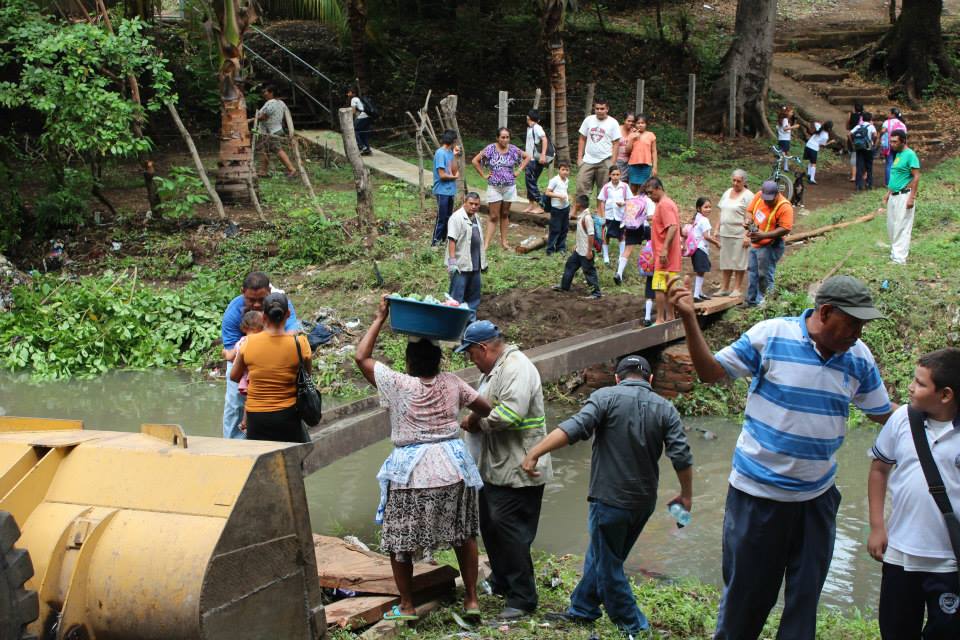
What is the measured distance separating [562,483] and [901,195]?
252 inches

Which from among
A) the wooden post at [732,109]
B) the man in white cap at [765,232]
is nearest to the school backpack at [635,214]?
the man in white cap at [765,232]

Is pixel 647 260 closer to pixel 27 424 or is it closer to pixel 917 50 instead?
pixel 27 424

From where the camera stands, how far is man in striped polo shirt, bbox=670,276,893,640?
158 inches

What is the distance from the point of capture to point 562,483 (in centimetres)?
861

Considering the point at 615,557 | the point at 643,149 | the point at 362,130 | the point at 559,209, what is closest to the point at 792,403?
the point at 615,557

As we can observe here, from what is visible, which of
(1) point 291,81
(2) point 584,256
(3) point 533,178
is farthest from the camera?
(1) point 291,81

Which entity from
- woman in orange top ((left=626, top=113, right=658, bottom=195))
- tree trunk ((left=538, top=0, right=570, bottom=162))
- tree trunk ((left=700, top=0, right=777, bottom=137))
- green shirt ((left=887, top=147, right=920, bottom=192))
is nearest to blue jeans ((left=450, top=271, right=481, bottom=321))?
woman in orange top ((left=626, top=113, right=658, bottom=195))

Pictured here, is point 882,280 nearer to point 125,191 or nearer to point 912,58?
point 125,191

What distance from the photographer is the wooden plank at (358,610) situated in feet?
16.0

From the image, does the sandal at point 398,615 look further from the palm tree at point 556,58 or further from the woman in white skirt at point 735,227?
the palm tree at point 556,58

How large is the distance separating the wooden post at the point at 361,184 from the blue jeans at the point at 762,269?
5409 mm

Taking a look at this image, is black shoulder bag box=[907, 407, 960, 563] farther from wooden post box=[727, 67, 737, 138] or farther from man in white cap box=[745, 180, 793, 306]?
wooden post box=[727, 67, 737, 138]

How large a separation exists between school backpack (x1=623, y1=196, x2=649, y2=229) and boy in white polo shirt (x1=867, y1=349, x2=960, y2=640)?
8121 mm

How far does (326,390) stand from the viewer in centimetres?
1059
